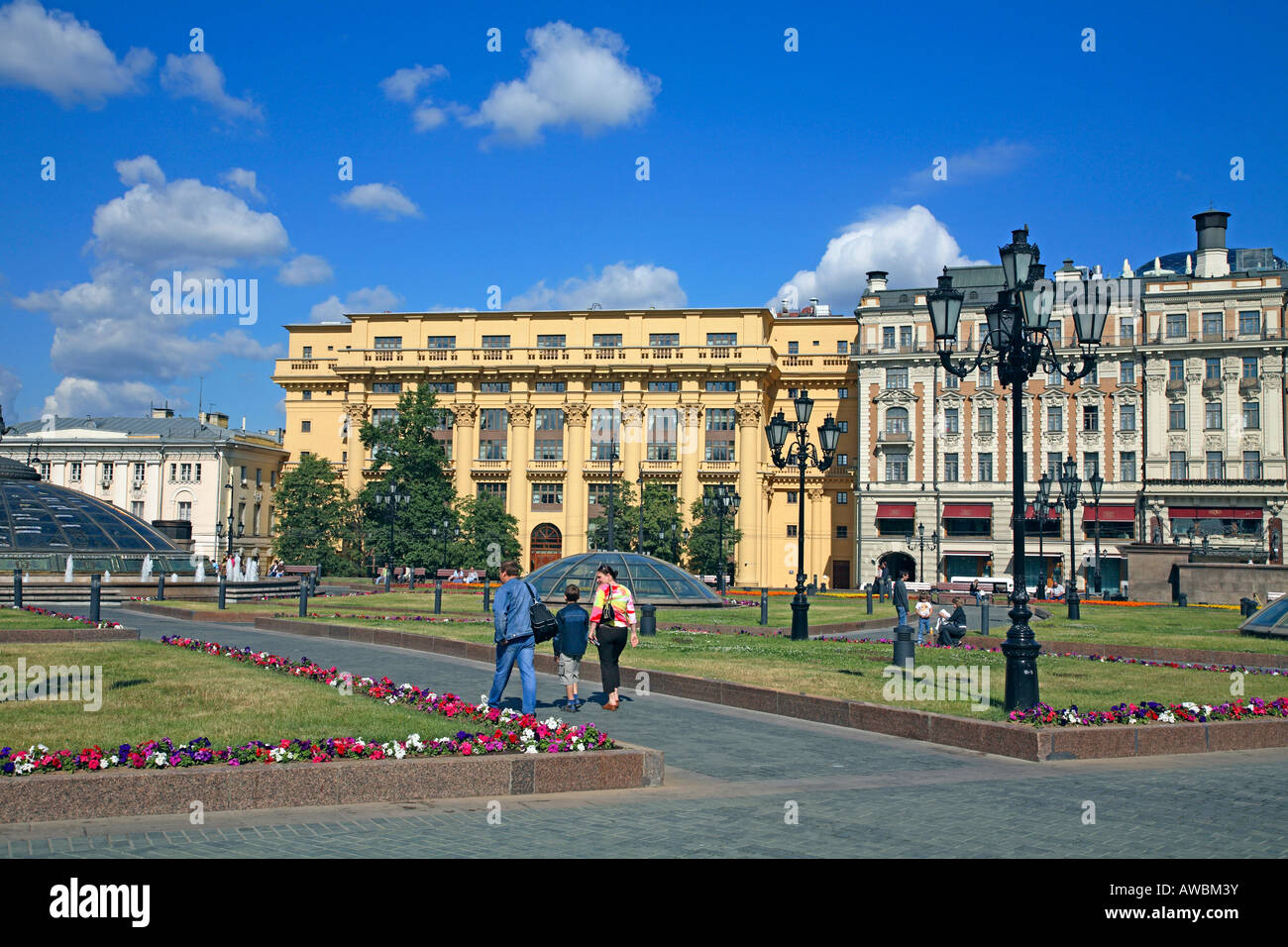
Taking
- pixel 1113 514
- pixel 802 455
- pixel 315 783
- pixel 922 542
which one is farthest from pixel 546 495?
pixel 315 783

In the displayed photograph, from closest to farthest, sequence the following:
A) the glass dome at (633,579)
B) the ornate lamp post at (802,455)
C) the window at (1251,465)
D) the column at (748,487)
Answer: the ornate lamp post at (802,455) < the glass dome at (633,579) < the window at (1251,465) < the column at (748,487)

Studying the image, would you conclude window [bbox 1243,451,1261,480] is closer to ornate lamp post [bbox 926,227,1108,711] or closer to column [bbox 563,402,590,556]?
column [bbox 563,402,590,556]

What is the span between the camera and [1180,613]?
36031 millimetres

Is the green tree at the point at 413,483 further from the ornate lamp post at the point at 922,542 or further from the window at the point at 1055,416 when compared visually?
the window at the point at 1055,416

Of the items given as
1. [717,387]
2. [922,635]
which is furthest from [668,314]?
[922,635]

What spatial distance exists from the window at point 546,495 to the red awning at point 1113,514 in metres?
33.1

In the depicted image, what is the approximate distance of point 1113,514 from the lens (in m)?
63.5

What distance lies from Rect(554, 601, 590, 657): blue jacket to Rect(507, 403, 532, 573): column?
5987 cm

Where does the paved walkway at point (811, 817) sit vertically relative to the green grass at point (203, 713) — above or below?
below

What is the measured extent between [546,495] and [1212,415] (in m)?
41.4

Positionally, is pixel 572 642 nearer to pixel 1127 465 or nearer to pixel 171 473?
pixel 1127 465

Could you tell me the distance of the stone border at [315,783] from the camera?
24.0 ft

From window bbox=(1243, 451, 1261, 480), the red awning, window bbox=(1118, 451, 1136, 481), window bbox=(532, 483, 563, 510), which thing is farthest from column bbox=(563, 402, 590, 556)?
window bbox=(1243, 451, 1261, 480)

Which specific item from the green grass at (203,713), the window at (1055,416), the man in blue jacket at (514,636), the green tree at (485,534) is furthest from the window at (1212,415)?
the green grass at (203,713)
